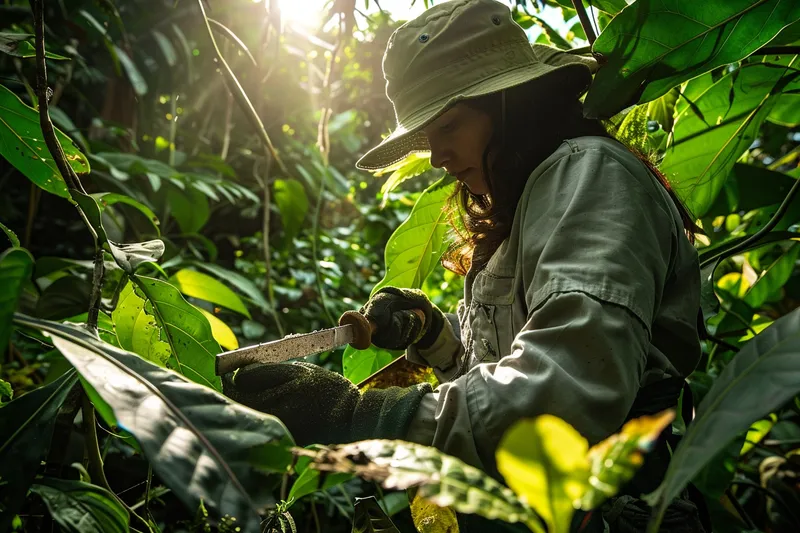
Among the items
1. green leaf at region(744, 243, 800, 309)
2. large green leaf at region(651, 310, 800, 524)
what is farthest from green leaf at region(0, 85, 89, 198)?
green leaf at region(744, 243, 800, 309)

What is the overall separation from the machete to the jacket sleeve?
186 mm

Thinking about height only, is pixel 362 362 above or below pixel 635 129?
below

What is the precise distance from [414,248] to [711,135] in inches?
24.5

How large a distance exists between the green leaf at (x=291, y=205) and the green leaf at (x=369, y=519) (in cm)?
193

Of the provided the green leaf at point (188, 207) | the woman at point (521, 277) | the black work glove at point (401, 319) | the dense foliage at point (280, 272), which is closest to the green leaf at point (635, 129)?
the dense foliage at point (280, 272)

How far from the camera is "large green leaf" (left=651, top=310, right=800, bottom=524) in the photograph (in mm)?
422

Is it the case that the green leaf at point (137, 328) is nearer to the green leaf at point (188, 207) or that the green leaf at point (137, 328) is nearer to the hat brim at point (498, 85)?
the hat brim at point (498, 85)

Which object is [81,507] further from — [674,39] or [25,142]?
[674,39]

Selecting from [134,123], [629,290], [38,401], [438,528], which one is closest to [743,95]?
[629,290]

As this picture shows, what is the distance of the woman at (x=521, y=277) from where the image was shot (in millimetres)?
764

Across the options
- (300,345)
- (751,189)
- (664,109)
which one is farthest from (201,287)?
(751,189)

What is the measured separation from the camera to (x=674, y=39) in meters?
0.91

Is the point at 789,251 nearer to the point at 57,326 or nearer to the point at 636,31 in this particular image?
the point at 636,31

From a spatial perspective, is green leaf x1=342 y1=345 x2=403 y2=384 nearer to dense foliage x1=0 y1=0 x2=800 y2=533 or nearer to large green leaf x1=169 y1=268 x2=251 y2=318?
dense foliage x1=0 y1=0 x2=800 y2=533
